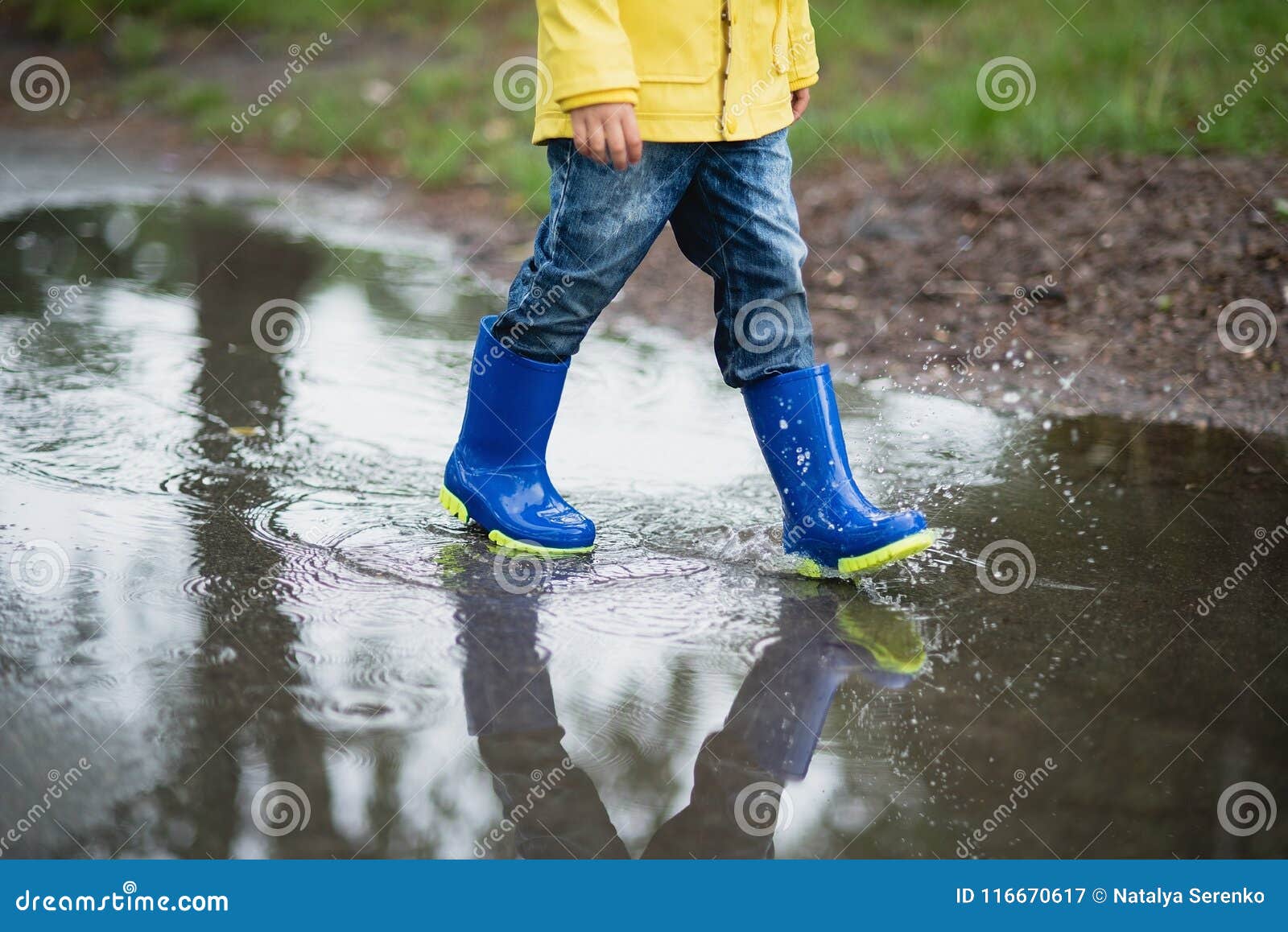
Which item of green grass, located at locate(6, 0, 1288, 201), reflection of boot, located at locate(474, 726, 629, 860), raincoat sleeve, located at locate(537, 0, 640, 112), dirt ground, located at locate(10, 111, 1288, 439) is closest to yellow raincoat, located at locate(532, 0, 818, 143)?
raincoat sleeve, located at locate(537, 0, 640, 112)

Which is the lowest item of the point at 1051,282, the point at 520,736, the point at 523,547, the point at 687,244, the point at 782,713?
the point at 523,547

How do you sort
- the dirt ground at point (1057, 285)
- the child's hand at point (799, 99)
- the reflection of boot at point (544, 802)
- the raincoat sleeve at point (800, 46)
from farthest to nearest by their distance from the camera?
1. the dirt ground at point (1057, 285)
2. the child's hand at point (799, 99)
3. the raincoat sleeve at point (800, 46)
4. the reflection of boot at point (544, 802)

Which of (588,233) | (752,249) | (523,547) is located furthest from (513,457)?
(752,249)

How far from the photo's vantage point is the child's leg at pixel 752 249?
2285 millimetres

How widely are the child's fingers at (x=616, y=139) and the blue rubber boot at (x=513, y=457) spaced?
0.49m

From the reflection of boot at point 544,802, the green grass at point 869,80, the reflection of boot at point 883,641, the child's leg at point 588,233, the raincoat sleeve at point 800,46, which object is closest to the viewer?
the reflection of boot at point 544,802

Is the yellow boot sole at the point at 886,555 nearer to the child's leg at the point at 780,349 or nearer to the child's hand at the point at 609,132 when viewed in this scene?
the child's leg at the point at 780,349

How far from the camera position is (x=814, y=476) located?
235cm

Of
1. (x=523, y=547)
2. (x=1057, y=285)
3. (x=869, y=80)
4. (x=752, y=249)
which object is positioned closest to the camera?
(x=752, y=249)

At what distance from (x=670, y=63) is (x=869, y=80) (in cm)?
569

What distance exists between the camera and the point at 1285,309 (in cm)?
380

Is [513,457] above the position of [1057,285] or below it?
below

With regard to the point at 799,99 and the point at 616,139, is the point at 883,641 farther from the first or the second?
the point at 799,99

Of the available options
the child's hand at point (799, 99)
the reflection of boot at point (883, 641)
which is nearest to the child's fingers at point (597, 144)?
the child's hand at point (799, 99)
